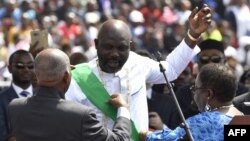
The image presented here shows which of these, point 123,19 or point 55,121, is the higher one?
point 55,121

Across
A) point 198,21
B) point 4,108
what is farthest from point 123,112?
point 4,108

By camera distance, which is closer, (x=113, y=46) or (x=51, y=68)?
(x=51, y=68)

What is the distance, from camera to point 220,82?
7.60 m

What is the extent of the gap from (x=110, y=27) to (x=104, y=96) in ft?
1.81

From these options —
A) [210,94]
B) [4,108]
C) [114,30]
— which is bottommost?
[4,108]

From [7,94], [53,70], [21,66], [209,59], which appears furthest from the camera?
[21,66]

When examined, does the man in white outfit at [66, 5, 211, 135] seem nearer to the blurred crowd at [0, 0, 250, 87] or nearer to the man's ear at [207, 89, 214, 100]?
the man's ear at [207, 89, 214, 100]

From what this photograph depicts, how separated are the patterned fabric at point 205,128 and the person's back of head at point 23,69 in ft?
14.9

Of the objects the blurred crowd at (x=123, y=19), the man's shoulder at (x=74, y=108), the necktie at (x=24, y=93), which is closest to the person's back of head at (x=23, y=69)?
the necktie at (x=24, y=93)

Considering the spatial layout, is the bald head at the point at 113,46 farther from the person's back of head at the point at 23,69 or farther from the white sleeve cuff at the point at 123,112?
the person's back of head at the point at 23,69

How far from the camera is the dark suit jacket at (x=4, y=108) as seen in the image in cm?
1104

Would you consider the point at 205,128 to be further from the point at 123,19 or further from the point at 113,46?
the point at 123,19

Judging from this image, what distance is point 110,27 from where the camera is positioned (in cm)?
849

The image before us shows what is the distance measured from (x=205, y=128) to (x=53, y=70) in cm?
115
